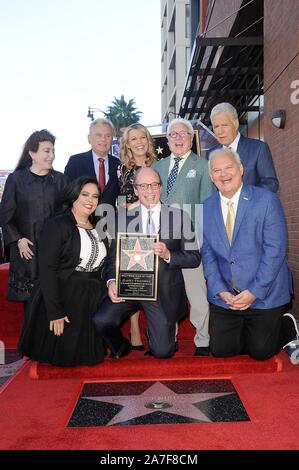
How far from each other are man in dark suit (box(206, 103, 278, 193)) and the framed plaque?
4.00ft

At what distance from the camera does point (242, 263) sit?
4016 millimetres

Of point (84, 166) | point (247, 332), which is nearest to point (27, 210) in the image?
point (84, 166)

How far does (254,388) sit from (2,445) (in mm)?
1922

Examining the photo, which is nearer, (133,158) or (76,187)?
(76,187)

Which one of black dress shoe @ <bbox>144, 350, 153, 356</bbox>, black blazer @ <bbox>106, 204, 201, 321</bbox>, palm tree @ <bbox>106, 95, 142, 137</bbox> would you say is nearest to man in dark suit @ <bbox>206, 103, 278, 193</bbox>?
black blazer @ <bbox>106, 204, 201, 321</bbox>

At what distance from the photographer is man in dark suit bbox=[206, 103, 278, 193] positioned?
4.43 meters

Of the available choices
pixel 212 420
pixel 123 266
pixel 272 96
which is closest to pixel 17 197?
pixel 123 266

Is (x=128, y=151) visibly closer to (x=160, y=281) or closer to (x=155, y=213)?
(x=155, y=213)

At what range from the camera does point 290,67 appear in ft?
20.6

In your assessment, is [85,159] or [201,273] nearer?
[201,273]

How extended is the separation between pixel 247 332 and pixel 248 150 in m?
1.72

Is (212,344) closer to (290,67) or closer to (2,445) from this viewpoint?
(2,445)

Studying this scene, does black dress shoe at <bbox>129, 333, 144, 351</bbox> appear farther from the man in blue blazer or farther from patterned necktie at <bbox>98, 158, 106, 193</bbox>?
patterned necktie at <bbox>98, 158, 106, 193</bbox>
